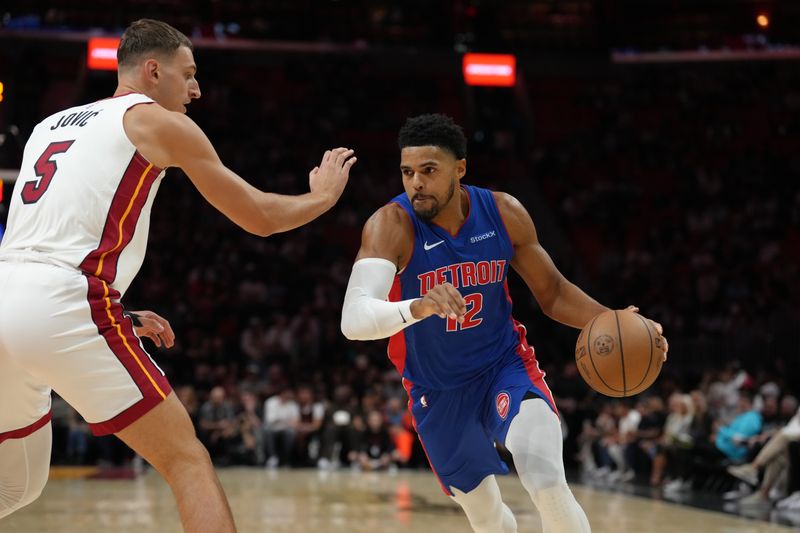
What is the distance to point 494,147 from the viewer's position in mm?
23578

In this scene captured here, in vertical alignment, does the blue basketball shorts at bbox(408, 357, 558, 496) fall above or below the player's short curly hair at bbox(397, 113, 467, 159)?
below

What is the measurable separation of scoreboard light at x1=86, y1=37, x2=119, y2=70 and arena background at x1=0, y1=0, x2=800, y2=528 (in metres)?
1.73

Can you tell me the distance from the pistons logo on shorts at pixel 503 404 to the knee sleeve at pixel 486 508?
371mm

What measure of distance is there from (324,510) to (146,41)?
6.89 meters

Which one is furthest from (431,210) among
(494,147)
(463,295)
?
(494,147)

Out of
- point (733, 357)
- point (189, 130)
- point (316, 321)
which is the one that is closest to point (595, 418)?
point (733, 357)

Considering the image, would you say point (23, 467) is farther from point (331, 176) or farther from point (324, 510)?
point (324, 510)

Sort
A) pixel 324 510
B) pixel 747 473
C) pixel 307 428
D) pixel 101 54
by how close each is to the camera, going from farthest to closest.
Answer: pixel 101 54 → pixel 307 428 → pixel 747 473 → pixel 324 510

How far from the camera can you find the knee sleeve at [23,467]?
3.71 meters

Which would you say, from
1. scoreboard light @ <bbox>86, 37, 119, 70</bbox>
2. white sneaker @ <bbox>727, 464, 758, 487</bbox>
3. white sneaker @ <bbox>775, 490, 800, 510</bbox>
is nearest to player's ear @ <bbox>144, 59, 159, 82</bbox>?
white sneaker @ <bbox>775, 490, 800, 510</bbox>

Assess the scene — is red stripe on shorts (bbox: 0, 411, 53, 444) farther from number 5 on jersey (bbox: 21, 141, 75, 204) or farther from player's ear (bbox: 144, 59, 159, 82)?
player's ear (bbox: 144, 59, 159, 82)

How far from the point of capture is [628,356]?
4613mm

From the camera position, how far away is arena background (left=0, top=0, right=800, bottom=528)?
18859mm

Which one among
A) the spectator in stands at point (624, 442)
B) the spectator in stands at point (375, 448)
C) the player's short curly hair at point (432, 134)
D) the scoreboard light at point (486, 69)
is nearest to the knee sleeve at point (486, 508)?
the player's short curly hair at point (432, 134)
